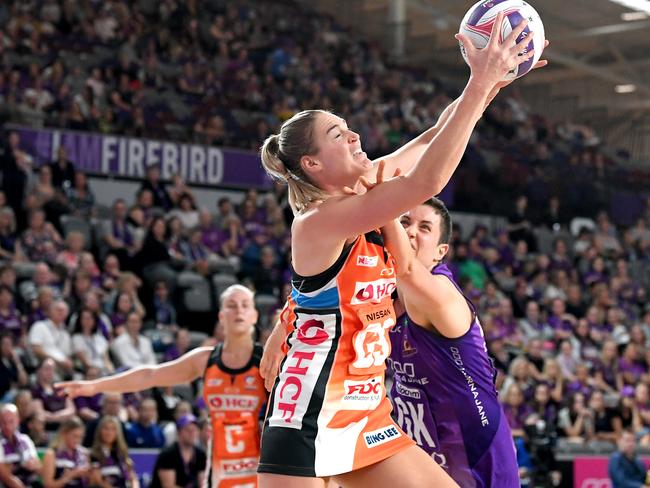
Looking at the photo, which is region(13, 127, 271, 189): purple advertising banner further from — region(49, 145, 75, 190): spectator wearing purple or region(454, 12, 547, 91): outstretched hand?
region(454, 12, 547, 91): outstretched hand

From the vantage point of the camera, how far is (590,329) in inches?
603

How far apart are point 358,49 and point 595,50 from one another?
6526 millimetres

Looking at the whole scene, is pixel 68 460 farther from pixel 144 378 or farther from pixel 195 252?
pixel 195 252

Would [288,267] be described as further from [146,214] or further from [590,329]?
[590,329]

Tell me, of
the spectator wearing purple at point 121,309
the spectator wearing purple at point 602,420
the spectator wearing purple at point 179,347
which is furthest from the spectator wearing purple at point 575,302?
the spectator wearing purple at point 121,309

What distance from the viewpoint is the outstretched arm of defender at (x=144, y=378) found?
536cm

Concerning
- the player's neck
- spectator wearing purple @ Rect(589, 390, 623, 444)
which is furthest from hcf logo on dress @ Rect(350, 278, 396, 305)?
spectator wearing purple @ Rect(589, 390, 623, 444)

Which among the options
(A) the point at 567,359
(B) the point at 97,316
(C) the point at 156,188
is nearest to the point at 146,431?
(B) the point at 97,316

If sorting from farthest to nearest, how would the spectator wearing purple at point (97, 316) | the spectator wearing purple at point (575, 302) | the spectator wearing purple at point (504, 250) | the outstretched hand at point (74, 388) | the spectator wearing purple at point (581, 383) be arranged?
the spectator wearing purple at point (504, 250), the spectator wearing purple at point (575, 302), the spectator wearing purple at point (581, 383), the spectator wearing purple at point (97, 316), the outstretched hand at point (74, 388)

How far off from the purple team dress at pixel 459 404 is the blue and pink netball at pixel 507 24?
0.98 metres

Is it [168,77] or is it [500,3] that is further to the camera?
[168,77]

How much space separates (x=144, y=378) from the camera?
5.84 metres

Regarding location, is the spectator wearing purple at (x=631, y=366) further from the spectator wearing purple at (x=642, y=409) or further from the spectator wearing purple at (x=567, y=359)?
the spectator wearing purple at (x=567, y=359)

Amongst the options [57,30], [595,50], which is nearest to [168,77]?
[57,30]
